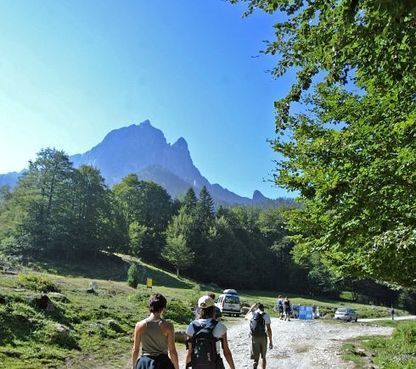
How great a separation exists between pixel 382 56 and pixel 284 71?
6.89 ft

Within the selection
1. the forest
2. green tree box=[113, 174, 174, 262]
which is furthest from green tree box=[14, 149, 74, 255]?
green tree box=[113, 174, 174, 262]

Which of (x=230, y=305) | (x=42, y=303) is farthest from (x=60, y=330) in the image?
(x=230, y=305)

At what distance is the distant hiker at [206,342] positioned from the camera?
6117mm

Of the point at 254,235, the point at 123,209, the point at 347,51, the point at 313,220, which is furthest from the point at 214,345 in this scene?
the point at 254,235

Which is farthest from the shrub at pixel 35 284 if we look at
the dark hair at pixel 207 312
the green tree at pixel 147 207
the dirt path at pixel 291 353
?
the green tree at pixel 147 207

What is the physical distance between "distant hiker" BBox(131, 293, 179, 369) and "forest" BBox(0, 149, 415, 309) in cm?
4424

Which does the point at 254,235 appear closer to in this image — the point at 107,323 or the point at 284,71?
the point at 107,323

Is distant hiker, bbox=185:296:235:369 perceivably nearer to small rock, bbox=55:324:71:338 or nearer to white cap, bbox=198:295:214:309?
white cap, bbox=198:295:214:309

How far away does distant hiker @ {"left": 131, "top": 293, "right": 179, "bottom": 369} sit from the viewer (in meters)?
5.88

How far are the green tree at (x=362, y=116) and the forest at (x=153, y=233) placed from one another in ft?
125

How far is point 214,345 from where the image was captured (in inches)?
243

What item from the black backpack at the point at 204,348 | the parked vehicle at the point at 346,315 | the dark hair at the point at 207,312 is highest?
the dark hair at the point at 207,312

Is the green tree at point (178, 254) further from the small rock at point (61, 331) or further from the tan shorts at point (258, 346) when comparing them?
the tan shorts at point (258, 346)

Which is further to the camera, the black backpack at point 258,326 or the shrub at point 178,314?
the shrub at point 178,314
